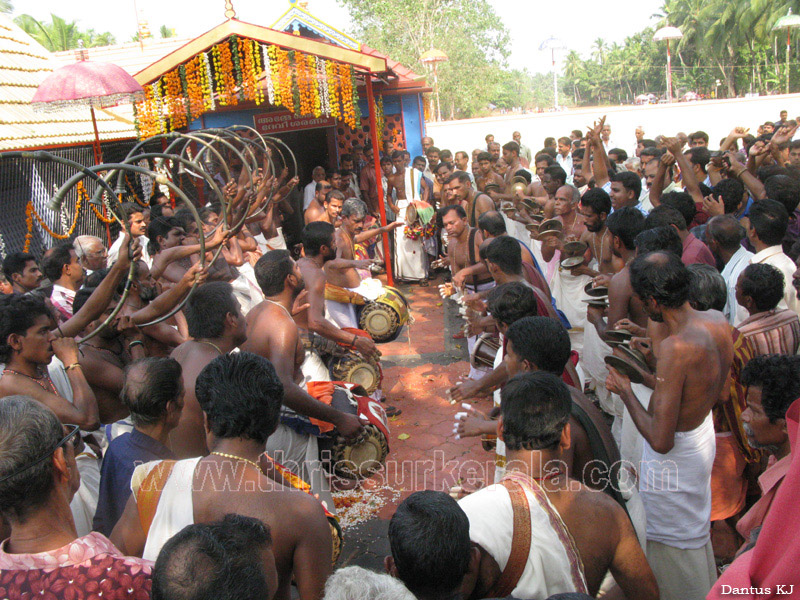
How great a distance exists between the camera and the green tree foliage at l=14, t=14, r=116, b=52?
36.2 meters

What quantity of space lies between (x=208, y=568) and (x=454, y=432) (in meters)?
2.03

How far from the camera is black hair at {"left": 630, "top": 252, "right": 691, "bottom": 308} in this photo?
314 cm

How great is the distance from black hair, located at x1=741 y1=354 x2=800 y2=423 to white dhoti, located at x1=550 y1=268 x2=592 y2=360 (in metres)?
3.22

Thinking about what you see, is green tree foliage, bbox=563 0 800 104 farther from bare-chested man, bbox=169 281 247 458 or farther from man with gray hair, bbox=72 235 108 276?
bare-chested man, bbox=169 281 247 458

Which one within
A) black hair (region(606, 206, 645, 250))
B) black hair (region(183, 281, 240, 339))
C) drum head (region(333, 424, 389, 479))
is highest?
black hair (region(606, 206, 645, 250))

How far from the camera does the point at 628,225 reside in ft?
16.2

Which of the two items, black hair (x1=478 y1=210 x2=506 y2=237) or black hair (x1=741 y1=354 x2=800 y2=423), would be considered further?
black hair (x1=478 y1=210 x2=506 y2=237)

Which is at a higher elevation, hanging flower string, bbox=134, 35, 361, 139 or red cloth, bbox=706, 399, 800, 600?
hanging flower string, bbox=134, 35, 361, 139

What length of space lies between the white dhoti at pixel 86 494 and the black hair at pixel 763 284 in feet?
12.6

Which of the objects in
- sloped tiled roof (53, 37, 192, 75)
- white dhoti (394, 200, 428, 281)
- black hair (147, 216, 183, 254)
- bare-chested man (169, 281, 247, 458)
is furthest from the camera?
sloped tiled roof (53, 37, 192, 75)

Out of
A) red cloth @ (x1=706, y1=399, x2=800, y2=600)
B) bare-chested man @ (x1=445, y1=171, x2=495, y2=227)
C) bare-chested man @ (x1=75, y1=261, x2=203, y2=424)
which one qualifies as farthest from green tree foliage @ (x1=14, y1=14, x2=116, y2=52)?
red cloth @ (x1=706, y1=399, x2=800, y2=600)

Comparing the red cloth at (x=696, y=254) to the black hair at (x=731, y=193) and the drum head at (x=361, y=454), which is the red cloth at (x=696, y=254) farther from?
the drum head at (x=361, y=454)

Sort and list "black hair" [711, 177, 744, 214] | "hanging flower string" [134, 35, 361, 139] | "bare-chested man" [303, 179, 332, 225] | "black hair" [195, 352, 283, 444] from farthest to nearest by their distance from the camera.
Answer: "bare-chested man" [303, 179, 332, 225], "hanging flower string" [134, 35, 361, 139], "black hair" [711, 177, 744, 214], "black hair" [195, 352, 283, 444]

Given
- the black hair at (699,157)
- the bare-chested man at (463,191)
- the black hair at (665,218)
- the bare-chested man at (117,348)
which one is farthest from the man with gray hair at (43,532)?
the black hair at (699,157)
